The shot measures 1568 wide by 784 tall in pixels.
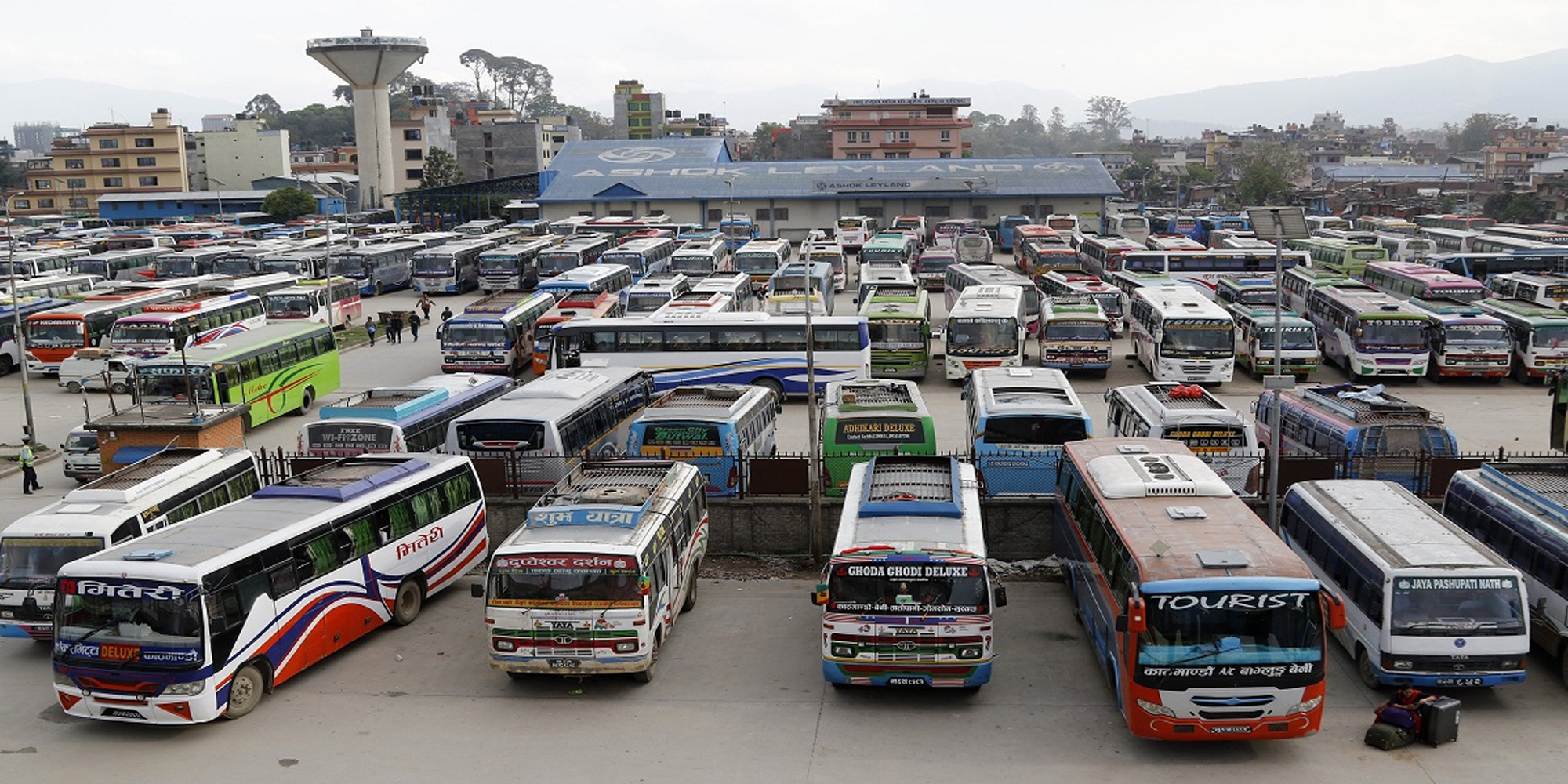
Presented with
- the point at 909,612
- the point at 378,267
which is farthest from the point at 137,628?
the point at 378,267

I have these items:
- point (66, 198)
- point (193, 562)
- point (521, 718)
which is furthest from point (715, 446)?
→ point (66, 198)

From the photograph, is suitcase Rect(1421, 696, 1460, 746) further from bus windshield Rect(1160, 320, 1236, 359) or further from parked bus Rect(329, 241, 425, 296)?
parked bus Rect(329, 241, 425, 296)

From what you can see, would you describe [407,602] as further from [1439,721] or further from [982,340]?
[982,340]

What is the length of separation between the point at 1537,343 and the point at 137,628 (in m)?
33.5

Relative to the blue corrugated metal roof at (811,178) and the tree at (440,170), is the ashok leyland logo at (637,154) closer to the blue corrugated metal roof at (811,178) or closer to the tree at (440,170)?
Result: the blue corrugated metal roof at (811,178)

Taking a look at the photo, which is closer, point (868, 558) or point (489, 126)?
point (868, 558)

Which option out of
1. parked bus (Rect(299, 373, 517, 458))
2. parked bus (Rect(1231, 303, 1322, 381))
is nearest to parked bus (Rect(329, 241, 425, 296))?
parked bus (Rect(299, 373, 517, 458))

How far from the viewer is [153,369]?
28.6m

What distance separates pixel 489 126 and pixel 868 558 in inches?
5195

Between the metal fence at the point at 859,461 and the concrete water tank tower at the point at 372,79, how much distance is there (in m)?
98.2

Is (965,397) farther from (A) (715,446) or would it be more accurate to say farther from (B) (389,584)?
(B) (389,584)

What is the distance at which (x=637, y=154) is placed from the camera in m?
93.7

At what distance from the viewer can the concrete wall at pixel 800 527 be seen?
20.0m

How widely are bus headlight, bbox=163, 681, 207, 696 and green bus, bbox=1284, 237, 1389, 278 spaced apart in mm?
47741
